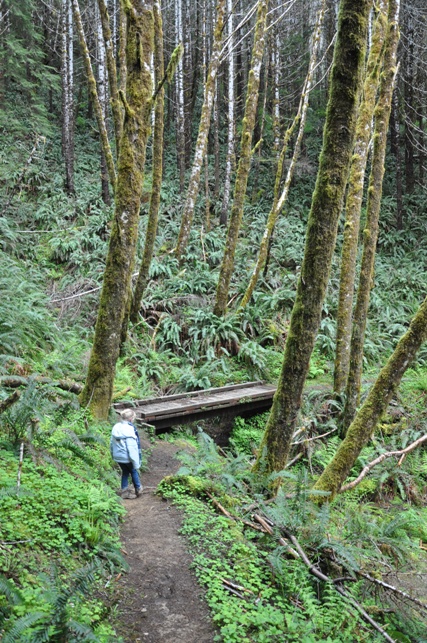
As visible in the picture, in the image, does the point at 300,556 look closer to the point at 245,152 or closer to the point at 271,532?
the point at 271,532

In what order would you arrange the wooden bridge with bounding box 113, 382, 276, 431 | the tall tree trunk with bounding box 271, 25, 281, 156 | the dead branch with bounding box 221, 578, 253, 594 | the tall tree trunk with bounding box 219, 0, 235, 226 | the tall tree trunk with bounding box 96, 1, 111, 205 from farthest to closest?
the tall tree trunk with bounding box 271, 25, 281, 156 → the tall tree trunk with bounding box 219, 0, 235, 226 → the tall tree trunk with bounding box 96, 1, 111, 205 → the wooden bridge with bounding box 113, 382, 276, 431 → the dead branch with bounding box 221, 578, 253, 594

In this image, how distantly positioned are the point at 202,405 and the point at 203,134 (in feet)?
→ 28.6

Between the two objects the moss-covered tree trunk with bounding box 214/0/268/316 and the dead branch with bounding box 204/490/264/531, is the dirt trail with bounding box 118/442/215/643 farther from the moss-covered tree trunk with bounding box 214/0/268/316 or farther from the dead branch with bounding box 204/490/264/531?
the moss-covered tree trunk with bounding box 214/0/268/316

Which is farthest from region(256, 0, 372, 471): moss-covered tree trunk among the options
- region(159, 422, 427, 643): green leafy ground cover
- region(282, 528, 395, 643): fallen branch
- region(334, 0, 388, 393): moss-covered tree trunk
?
region(334, 0, 388, 393): moss-covered tree trunk

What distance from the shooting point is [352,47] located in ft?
16.2

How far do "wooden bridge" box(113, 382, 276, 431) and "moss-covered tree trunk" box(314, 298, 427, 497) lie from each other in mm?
4647

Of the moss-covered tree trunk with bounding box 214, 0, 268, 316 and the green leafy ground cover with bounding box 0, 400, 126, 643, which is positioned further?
the moss-covered tree trunk with bounding box 214, 0, 268, 316

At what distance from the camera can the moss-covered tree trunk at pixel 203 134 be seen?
13.9m

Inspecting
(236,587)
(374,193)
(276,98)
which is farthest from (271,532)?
(276,98)

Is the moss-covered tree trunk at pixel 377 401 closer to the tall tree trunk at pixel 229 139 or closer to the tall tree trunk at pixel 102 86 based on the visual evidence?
the tall tree trunk at pixel 229 139

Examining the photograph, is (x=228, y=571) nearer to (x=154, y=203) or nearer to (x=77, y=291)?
(x=154, y=203)

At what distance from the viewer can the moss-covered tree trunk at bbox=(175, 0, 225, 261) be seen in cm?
1385

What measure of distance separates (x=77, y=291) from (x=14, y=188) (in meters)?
6.75

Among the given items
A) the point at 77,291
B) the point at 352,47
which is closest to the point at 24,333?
the point at 77,291
